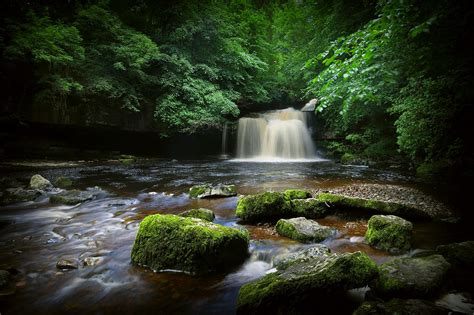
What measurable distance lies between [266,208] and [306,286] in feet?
8.79

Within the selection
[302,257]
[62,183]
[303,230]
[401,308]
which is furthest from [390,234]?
[62,183]

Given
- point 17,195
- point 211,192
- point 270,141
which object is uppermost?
point 270,141

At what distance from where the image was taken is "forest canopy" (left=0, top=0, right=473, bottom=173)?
210 inches

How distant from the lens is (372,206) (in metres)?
5.32

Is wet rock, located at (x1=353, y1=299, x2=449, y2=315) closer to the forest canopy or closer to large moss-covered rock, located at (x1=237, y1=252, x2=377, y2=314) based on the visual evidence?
large moss-covered rock, located at (x1=237, y1=252, x2=377, y2=314)

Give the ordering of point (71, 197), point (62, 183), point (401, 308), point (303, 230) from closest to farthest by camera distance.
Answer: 1. point (401, 308)
2. point (303, 230)
3. point (71, 197)
4. point (62, 183)

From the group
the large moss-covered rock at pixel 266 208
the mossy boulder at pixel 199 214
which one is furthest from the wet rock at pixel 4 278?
the large moss-covered rock at pixel 266 208

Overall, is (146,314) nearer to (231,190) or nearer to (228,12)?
→ (231,190)

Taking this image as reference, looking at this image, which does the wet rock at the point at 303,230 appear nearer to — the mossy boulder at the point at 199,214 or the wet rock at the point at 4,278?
the mossy boulder at the point at 199,214

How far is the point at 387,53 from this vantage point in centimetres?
578

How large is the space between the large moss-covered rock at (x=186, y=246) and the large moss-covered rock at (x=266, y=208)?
139 centimetres

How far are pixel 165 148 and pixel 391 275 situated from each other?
18.1m

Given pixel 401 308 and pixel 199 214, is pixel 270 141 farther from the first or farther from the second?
pixel 401 308

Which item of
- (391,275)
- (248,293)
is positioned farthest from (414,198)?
(248,293)
